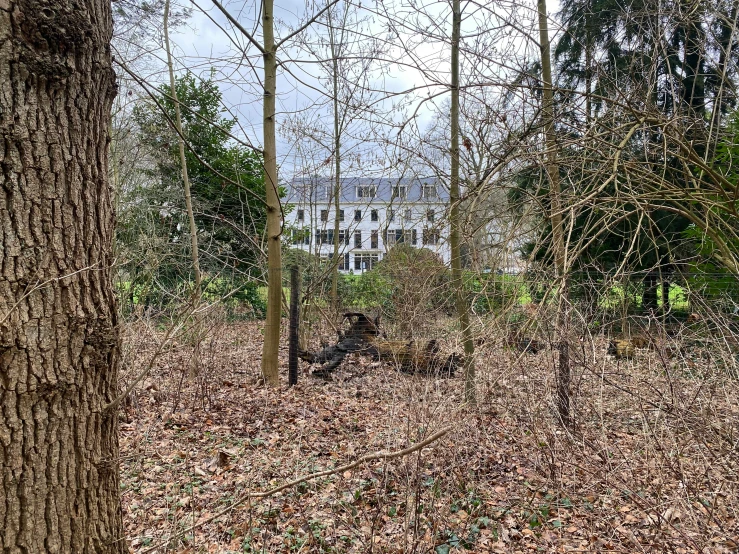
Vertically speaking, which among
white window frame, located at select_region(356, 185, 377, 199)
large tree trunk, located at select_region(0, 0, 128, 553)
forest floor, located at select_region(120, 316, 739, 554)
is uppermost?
white window frame, located at select_region(356, 185, 377, 199)

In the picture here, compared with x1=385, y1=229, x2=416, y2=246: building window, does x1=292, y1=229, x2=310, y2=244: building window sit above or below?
above

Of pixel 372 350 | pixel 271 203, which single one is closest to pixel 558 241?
pixel 271 203

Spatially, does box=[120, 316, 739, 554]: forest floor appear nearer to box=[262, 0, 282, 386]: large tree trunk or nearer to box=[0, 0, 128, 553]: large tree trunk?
box=[0, 0, 128, 553]: large tree trunk

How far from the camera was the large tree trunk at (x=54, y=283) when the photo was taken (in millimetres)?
1396

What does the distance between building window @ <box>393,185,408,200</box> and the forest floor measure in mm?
3252

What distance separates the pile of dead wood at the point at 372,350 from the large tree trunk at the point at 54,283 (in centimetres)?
434

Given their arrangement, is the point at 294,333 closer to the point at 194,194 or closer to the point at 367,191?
the point at 367,191

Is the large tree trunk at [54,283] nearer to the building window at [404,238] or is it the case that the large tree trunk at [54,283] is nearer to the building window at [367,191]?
the building window at [404,238]

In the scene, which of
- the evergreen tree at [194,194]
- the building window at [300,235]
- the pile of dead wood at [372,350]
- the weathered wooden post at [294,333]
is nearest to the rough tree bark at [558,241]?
the pile of dead wood at [372,350]

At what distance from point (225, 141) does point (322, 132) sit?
4750 millimetres

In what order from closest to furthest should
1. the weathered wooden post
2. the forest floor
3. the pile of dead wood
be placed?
the forest floor, the pile of dead wood, the weathered wooden post

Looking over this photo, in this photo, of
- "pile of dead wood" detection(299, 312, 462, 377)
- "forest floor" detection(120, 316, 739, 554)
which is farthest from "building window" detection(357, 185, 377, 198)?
"forest floor" detection(120, 316, 739, 554)

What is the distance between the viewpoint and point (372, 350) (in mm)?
8047

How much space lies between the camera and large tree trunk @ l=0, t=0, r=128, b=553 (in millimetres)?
1396
